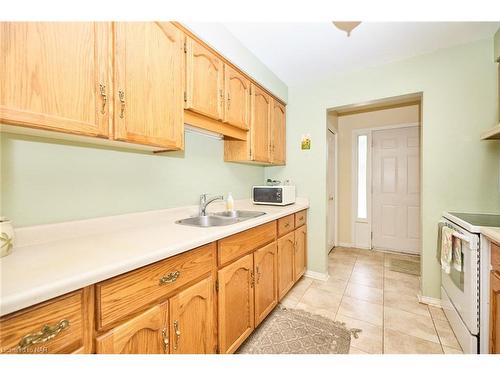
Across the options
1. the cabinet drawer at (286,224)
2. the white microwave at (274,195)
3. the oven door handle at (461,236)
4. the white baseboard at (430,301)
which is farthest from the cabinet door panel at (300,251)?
the oven door handle at (461,236)

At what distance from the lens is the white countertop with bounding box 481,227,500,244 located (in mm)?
1150

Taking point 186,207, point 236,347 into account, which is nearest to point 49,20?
point 186,207

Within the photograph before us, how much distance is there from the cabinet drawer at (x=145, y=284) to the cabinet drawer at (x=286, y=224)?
0.94 m

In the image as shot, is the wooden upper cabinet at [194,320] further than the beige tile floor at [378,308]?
No

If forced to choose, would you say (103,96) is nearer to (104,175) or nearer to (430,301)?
(104,175)

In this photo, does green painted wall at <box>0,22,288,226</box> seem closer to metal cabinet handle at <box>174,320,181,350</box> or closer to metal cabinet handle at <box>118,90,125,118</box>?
metal cabinet handle at <box>118,90,125,118</box>

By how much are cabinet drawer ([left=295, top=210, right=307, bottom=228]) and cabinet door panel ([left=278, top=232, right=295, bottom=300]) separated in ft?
0.55

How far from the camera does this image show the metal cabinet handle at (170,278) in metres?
0.91

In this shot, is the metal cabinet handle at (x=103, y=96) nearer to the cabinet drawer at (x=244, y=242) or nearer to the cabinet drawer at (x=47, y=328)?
the cabinet drawer at (x=47, y=328)

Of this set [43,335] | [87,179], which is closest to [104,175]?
[87,179]

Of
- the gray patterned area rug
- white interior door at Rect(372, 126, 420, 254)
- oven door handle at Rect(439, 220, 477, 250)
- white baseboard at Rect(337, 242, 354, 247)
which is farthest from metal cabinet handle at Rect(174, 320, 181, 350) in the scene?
white interior door at Rect(372, 126, 420, 254)

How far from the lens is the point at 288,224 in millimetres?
2088


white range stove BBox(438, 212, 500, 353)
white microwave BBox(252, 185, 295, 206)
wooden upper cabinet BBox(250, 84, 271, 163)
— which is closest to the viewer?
white range stove BBox(438, 212, 500, 353)

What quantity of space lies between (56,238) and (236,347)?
1.18 meters
